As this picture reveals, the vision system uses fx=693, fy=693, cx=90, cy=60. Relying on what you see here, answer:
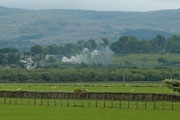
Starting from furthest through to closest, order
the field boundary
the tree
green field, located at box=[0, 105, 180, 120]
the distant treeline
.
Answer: the distant treeline, the field boundary, the tree, green field, located at box=[0, 105, 180, 120]

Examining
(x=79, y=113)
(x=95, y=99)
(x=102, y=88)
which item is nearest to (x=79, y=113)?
(x=79, y=113)

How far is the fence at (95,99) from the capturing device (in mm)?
76025

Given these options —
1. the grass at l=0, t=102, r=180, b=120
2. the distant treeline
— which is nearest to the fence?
the grass at l=0, t=102, r=180, b=120

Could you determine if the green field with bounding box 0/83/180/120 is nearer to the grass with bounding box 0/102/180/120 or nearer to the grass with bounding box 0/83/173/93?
the grass with bounding box 0/102/180/120

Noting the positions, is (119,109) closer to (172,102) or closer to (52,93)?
(172,102)

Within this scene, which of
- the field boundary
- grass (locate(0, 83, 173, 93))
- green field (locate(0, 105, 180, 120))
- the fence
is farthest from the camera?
grass (locate(0, 83, 173, 93))

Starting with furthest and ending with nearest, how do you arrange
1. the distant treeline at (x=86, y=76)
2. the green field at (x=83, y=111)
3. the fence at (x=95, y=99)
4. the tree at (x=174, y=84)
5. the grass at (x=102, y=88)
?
the distant treeline at (x=86, y=76) → the grass at (x=102, y=88) → the tree at (x=174, y=84) → the fence at (x=95, y=99) → the green field at (x=83, y=111)

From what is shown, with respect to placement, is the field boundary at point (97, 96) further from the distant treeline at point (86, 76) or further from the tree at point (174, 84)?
the distant treeline at point (86, 76)

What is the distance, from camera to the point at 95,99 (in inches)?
3344

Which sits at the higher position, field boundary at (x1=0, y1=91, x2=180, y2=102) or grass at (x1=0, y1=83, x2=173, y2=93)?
field boundary at (x1=0, y1=91, x2=180, y2=102)

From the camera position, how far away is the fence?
249 feet

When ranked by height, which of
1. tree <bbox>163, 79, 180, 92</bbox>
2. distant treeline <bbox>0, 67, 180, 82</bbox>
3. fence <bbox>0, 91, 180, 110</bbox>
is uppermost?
tree <bbox>163, 79, 180, 92</bbox>

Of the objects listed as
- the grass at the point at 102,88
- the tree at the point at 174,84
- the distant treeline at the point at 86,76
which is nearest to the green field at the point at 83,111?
the tree at the point at 174,84

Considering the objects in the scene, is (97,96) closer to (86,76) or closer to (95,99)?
(95,99)
